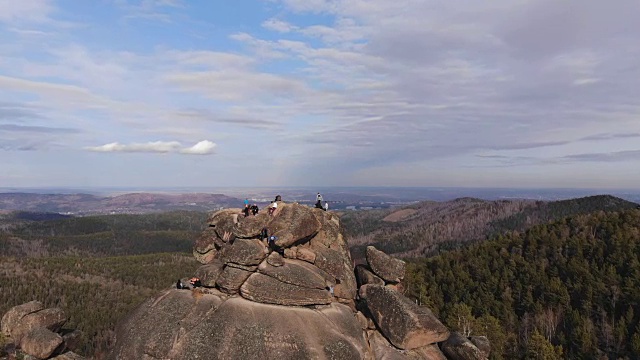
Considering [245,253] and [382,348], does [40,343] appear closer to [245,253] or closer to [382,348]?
[245,253]

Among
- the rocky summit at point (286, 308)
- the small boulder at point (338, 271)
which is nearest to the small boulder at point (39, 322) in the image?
the rocky summit at point (286, 308)

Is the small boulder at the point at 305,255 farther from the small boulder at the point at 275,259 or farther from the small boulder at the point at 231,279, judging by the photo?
the small boulder at the point at 231,279

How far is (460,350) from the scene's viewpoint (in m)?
37.9

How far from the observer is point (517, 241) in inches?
6093

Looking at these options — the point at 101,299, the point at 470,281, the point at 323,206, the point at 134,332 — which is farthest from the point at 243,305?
the point at 101,299

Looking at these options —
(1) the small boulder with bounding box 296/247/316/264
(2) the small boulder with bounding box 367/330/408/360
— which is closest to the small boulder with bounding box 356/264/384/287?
(2) the small boulder with bounding box 367/330/408/360

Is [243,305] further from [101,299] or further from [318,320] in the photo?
[101,299]

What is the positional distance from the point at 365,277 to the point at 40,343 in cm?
3843

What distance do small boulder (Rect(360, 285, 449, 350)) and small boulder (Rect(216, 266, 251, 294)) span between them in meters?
12.9

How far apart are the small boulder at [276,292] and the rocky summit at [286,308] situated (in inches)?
3.5

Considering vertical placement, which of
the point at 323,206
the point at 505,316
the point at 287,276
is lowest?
the point at 505,316

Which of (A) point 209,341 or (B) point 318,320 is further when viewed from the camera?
(B) point 318,320

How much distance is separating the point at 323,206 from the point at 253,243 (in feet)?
36.8

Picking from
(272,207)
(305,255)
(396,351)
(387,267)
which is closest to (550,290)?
(387,267)
